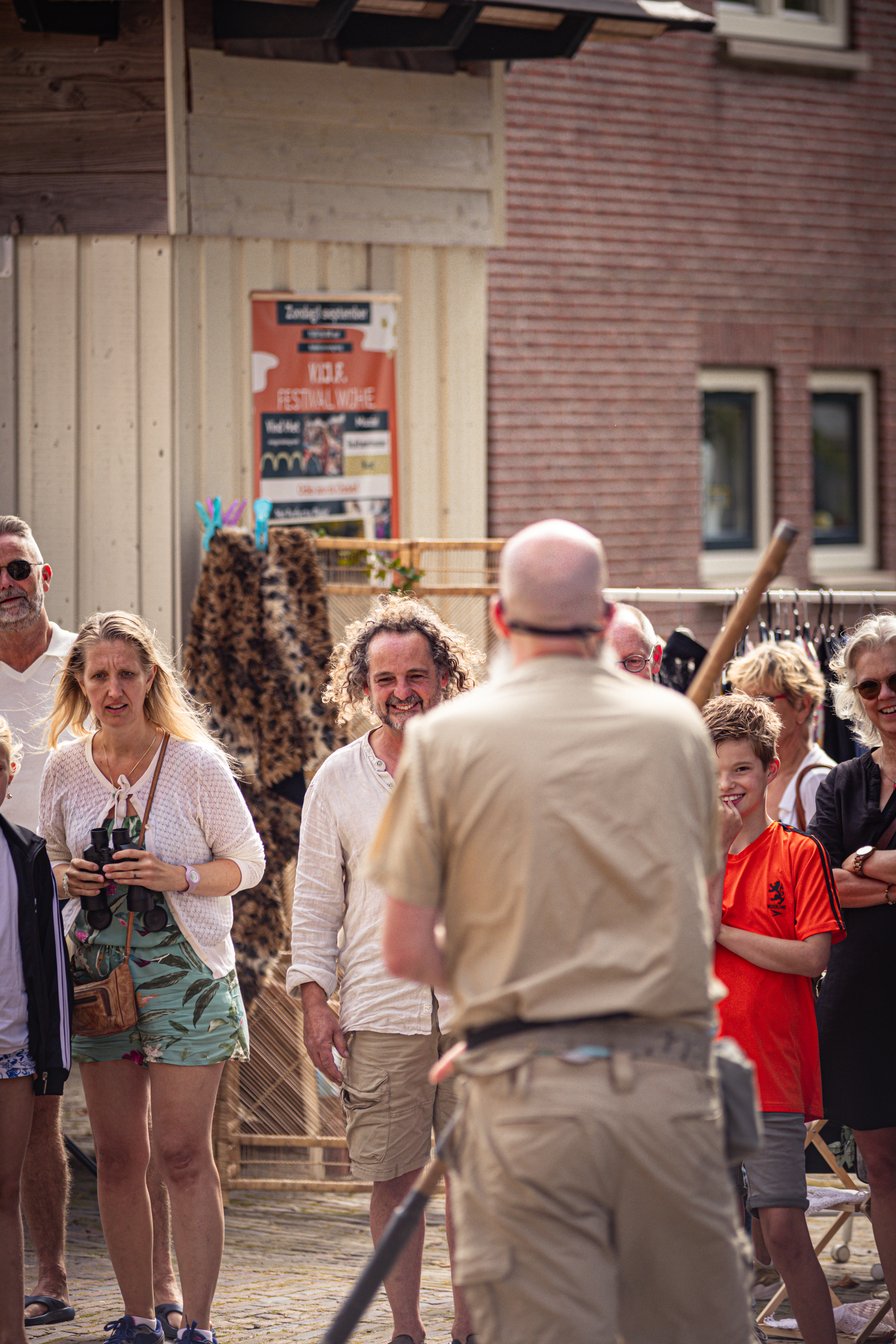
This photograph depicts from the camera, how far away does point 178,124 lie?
7.03 meters

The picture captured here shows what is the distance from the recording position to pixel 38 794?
5531 mm

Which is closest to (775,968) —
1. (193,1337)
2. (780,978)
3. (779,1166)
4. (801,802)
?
(780,978)

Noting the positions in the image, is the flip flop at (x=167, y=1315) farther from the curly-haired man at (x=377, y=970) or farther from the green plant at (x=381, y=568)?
the green plant at (x=381, y=568)

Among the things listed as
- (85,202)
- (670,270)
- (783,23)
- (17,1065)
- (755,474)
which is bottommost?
(17,1065)

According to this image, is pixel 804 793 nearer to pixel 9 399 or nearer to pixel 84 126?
pixel 9 399

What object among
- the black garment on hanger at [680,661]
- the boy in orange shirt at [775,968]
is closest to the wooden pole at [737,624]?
the boy in orange shirt at [775,968]

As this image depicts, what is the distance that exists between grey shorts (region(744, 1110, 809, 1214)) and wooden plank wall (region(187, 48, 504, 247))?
14.9 feet

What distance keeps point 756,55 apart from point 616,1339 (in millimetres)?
11722

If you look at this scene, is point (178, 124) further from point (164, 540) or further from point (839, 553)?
point (839, 553)

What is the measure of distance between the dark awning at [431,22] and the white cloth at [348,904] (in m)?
3.66

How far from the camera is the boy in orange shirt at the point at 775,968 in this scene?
4.21 meters

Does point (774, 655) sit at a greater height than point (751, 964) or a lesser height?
greater

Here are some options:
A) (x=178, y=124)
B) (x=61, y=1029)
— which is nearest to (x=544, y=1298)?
(x=61, y=1029)

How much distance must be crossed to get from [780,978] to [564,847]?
1783mm
